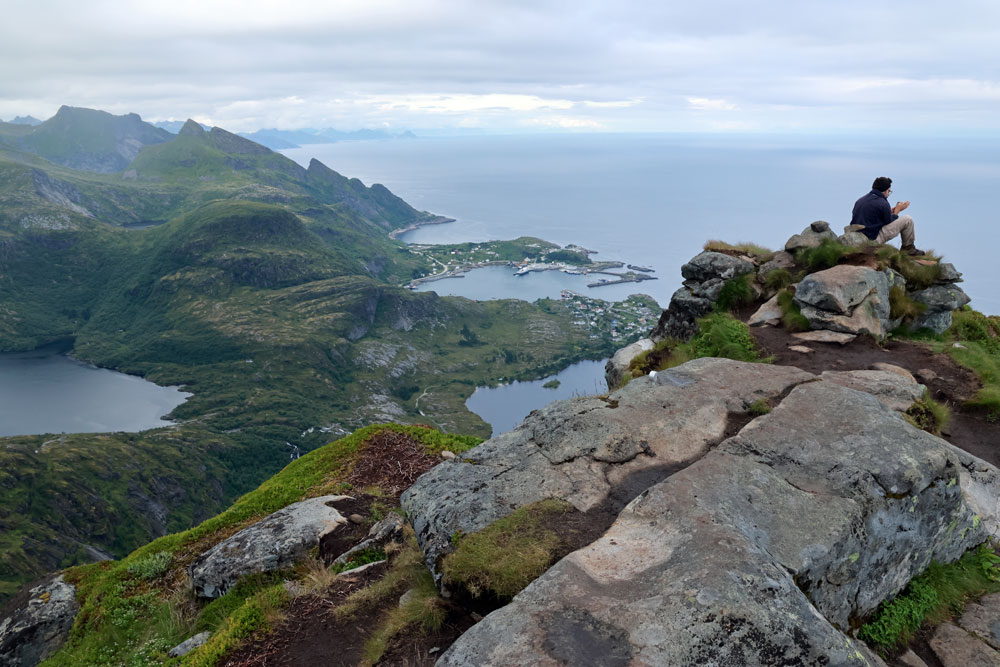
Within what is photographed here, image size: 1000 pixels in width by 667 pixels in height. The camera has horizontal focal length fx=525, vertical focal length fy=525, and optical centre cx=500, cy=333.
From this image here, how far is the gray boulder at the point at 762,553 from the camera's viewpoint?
5617mm

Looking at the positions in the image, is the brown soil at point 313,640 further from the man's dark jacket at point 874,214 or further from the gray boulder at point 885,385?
the man's dark jacket at point 874,214

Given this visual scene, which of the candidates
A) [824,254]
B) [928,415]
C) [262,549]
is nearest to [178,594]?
[262,549]

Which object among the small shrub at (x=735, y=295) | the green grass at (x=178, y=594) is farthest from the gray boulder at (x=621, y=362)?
the green grass at (x=178, y=594)

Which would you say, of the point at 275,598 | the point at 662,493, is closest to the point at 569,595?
the point at 662,493

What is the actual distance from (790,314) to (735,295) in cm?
294

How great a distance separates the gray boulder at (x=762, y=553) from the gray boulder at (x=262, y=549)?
8293 mm

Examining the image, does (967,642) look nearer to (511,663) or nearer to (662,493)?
(662,493)

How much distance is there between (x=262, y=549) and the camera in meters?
12.9

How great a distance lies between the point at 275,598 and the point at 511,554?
19.6 feet

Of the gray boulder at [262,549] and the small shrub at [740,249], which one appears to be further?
the small shrub at [740,249]

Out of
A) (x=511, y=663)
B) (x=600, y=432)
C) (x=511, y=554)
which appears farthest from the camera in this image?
(x=600, y=432)

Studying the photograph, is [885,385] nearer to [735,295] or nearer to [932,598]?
[932,598]

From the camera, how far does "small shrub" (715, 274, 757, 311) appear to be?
67.4 ft

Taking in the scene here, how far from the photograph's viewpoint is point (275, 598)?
10766 mm
